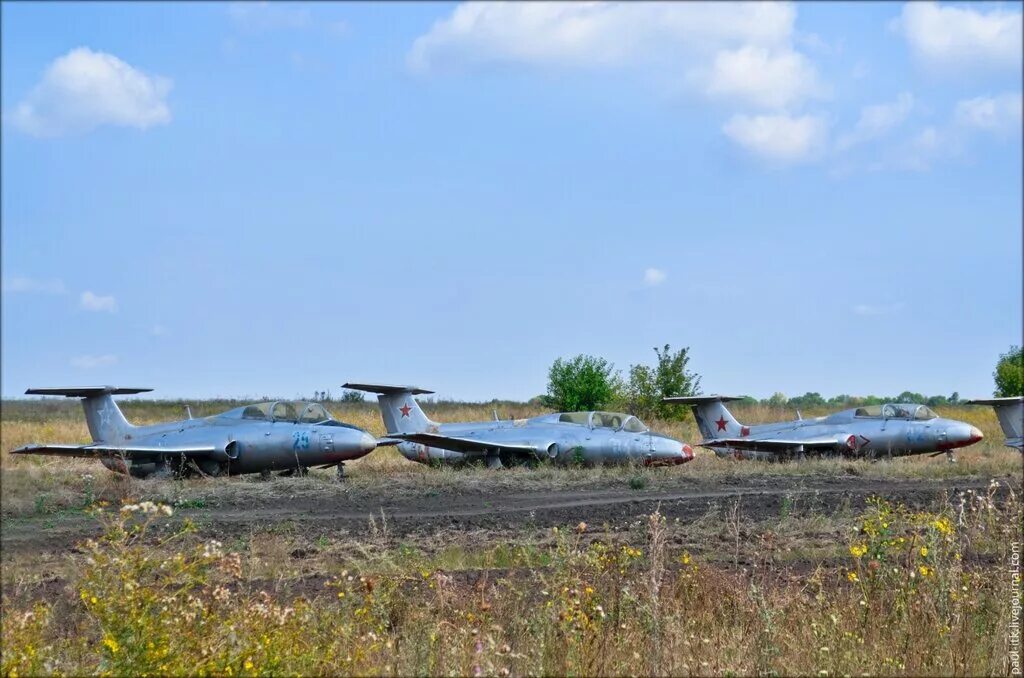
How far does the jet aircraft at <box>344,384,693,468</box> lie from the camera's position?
82.3 feet

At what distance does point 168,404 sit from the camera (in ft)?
90.0

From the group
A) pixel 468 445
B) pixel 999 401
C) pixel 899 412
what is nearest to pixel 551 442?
pixel 468 445

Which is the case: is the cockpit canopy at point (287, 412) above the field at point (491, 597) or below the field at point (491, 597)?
above

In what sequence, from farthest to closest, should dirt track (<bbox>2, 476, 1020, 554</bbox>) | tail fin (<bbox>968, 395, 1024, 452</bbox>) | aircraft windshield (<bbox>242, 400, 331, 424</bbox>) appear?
tail fin (<bbox>968, 395, 1024, 452</bbox>) → aircraft windshield (<bbox>242, 400, 331, 424</bbox>) → dirt track (<bbox>2, 476, 1020, 554</bbox>)

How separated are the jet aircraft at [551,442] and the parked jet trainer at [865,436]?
5.35 m

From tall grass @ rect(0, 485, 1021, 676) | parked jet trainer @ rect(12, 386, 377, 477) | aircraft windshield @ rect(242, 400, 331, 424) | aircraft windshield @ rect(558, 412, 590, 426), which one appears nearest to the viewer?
tall grass @ rect(0, 485, 1021, 676)

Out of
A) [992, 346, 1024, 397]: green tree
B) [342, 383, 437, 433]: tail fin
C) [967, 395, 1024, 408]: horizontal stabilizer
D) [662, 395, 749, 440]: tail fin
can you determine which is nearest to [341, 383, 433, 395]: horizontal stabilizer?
[342, 383, 437, 433]: tail fin

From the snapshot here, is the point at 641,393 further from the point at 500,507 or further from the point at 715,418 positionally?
the point at 500,507

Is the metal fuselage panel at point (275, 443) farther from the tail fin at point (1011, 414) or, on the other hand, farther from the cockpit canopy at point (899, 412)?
the tail fin at point (1011, 414)

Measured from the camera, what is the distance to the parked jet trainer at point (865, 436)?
2872 cm

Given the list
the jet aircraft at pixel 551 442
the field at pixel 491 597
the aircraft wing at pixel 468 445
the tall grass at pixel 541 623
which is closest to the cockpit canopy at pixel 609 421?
the jet aircraft at pixel 551 442

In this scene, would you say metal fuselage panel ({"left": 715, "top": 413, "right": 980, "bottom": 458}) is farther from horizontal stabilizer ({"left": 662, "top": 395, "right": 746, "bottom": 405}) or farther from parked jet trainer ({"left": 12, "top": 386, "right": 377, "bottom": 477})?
parked jet trainer ({"left": 12, "top": 386, "right": 377, "bottom": 477})

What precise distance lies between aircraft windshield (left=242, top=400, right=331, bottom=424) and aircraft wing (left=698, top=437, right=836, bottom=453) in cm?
1241

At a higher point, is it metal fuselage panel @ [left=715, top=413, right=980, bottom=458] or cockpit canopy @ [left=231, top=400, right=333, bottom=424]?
cockpit canopy @ [left=231, top=400, right=333, bottom=424]
